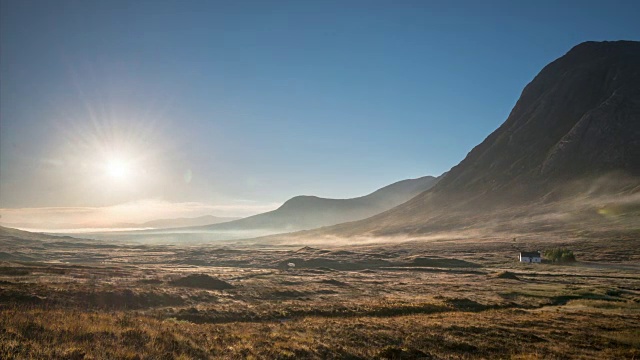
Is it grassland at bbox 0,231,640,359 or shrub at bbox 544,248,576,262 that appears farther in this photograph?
shrub at bbox 544,248,576,262

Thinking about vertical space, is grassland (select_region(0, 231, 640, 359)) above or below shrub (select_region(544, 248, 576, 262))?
above

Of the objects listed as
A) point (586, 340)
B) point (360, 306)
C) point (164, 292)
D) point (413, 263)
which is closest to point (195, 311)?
point (164, 292)

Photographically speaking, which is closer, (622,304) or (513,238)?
(622,304)

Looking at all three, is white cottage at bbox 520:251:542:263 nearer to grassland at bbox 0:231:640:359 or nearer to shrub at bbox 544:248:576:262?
shrub at bbox 544:248:576:262

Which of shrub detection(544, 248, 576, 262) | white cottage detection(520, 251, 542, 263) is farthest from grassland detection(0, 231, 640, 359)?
white cottage detection(520, 251, 542, 263)

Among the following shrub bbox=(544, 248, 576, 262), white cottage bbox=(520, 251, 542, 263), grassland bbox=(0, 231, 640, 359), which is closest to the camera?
grassland bbox=(0, 231, 640, 359)

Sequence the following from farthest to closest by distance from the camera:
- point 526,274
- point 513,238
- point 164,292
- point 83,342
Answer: point 513,238 → point 526,274 → point 164,292 → point 83,342

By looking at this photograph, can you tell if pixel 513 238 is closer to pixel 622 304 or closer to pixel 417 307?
pixel 622 304

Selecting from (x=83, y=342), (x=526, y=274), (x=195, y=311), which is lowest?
(x=526, y=274)

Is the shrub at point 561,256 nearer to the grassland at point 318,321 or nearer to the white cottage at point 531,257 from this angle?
the white cottage at point 531,257

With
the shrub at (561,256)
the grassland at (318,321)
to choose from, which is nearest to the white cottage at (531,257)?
the shrub at (561,256)

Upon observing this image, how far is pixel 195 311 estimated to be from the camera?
36125mm

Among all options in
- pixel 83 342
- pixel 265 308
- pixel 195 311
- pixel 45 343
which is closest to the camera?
pixel 45 343

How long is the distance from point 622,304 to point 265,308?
146 feet
